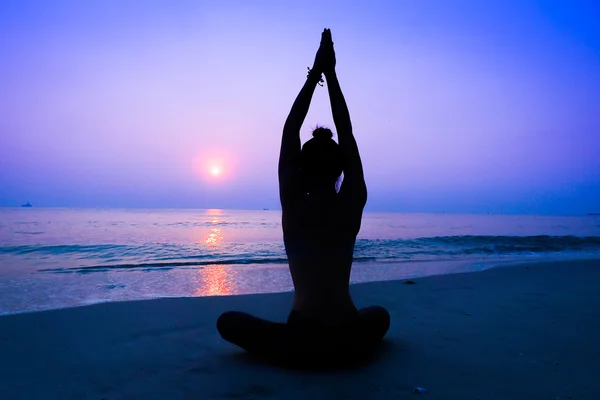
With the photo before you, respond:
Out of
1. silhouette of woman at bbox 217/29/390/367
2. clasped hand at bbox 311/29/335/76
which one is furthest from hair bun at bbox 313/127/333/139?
clasped hand at bbox 311/29/335/76

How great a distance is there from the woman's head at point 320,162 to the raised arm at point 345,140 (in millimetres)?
79

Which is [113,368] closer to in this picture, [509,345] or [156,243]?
[509,345]

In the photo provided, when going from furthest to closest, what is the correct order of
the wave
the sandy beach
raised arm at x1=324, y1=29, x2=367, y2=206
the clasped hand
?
the wave, the clasped hand, raised arm at x1=324, y1=29, x2=367, y2=206, the sandy beach

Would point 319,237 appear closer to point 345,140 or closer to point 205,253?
point 345,140

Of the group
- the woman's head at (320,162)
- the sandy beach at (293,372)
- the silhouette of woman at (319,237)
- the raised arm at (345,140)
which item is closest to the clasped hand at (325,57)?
the raised arm at (345,140)

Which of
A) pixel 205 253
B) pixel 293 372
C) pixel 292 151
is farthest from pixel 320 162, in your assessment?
pixel 205 253

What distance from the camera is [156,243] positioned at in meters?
17.1

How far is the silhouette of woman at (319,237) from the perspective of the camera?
8.73 feet

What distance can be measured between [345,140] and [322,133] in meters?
0.18

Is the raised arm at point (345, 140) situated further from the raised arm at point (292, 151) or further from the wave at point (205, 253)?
the wave at point (205, 253)

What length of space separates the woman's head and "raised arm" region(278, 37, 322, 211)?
6 cm

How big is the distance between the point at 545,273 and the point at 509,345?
6.32 metres

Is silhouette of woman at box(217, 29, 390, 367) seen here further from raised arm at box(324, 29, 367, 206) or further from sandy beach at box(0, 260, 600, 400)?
sandy beach at box(0, 260, 600, 400)

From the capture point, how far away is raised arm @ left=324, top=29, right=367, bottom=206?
2750 mm
